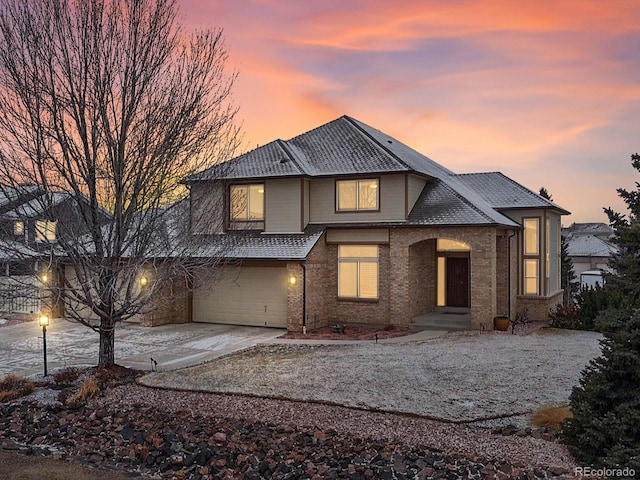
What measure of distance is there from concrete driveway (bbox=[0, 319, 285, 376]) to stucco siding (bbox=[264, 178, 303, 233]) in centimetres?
388

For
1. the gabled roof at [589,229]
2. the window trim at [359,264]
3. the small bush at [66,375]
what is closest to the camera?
the small bush at [66,375]

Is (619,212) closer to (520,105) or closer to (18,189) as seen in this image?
(18,189)

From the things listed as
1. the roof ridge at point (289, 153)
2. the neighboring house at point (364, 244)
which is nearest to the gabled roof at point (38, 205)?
the neighboring house at point (364, 244)

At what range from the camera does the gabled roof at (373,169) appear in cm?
1742

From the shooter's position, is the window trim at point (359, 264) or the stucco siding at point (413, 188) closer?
the stucco siding at point (413, 188)

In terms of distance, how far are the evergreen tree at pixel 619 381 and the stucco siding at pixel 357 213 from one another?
11508mm

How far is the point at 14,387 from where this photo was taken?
10.2m

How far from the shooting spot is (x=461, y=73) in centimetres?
1702

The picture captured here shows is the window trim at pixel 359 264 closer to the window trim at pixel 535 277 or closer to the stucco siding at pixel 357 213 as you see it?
the stucco siding at pixel 357 213

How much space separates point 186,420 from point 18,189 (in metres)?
5.67

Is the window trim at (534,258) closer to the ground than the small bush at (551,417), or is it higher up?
higher up

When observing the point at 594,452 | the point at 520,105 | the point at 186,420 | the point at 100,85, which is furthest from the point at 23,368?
the point at 520,105

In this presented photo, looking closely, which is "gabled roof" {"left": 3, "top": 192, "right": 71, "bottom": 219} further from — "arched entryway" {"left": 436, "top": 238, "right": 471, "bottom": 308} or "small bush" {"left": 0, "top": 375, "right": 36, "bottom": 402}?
"arched entryway" {"left": 436, "top": 238, "right": 471, "bottom": 308}

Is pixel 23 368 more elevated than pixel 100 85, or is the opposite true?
pixel 100 85
